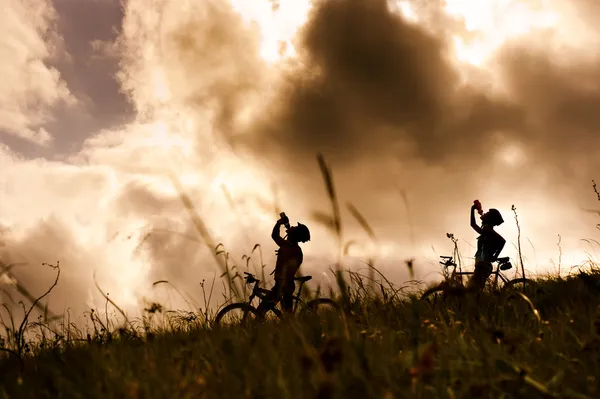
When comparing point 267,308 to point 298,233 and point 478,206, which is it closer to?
point 298,233

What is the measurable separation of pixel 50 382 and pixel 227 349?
4.47 ft

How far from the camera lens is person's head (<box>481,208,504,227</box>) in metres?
9.70

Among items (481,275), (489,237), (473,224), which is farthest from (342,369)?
(473,224)

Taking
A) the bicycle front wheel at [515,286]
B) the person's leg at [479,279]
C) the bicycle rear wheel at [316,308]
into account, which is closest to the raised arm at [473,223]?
the bicycle front wheel at [515,286]

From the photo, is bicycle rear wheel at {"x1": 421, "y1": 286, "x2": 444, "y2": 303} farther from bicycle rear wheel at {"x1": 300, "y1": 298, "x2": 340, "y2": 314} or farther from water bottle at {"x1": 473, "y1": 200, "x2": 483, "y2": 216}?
water bottle at {"x1": 473, "y1": 200, "x2": 483, "y2": 216}

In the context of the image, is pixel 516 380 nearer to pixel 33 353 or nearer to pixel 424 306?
pixel 424 306

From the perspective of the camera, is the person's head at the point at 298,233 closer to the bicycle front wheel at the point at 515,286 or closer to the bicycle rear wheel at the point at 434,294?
the bicycle front wheel at the point at 515,286

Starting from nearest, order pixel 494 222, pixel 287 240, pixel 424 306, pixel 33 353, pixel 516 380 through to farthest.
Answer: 1. pixel 516 380
2. pixel 424 306
3. pixel 33 353
4. pixel 287 240
5. pixel 494 222

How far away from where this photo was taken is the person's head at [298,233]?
8.15 meters

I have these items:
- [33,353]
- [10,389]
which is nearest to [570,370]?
[10,389]

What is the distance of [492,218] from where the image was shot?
31.8ft

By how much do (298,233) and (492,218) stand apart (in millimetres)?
4464

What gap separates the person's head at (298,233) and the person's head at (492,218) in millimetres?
4157

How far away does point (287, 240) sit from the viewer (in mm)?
8141
